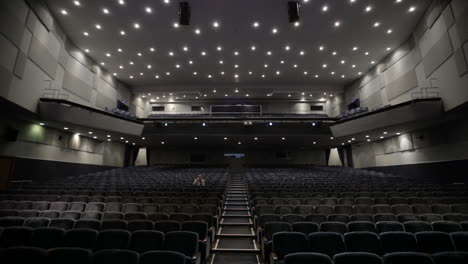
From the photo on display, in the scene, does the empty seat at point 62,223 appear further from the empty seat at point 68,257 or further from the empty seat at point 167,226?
the empty seat at point 68,257

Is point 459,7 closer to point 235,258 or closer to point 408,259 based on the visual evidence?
point 408,259

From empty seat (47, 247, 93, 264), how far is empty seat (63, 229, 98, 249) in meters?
0.68

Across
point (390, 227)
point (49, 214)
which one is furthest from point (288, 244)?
point (49, 214)

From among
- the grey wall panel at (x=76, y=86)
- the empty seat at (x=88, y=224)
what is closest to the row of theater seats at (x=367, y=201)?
the empty seat at (x=88, y=224)

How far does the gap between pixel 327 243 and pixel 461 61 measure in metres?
8.58

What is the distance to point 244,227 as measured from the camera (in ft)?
14.8

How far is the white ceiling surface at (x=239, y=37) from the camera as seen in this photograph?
879 cm

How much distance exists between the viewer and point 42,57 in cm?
856

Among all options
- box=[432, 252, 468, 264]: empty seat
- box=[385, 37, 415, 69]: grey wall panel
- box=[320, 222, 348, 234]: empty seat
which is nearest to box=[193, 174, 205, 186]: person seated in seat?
box=[320, 222, 348, 234]: empty seat

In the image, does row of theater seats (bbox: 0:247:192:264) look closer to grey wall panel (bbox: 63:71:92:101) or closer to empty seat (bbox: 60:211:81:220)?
empty seat (bbox: 60:211:81:220)

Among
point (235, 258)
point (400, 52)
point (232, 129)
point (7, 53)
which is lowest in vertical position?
point (235, 258)

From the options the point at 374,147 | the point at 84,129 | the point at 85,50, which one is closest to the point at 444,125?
the point at 374,147

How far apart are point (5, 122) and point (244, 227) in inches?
402

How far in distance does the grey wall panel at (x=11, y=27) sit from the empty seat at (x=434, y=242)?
442 inches
